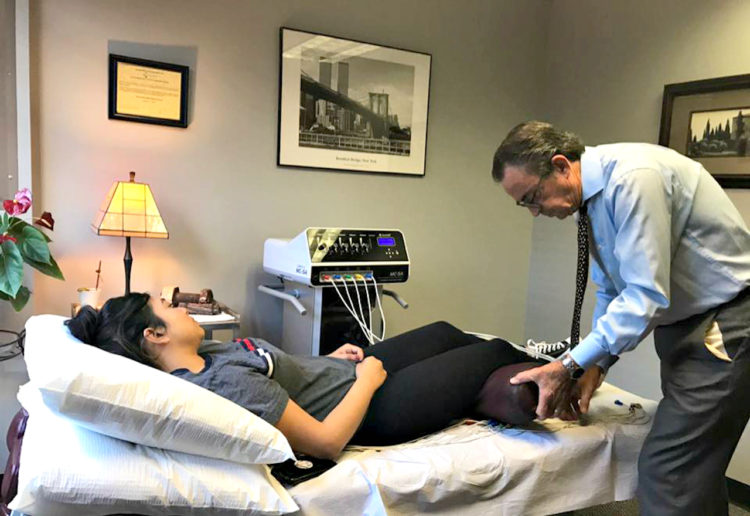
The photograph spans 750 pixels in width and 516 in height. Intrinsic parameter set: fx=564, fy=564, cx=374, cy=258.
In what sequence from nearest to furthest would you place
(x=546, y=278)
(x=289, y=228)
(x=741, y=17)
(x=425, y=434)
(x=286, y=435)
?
1. (x=286, y=435)
2. (x=425, y=434)
3. (x=741, y=17)
4. (x=289, y=228)
5. (x=546, y=278)

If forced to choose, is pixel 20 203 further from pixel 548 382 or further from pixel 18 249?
pixel 548 382

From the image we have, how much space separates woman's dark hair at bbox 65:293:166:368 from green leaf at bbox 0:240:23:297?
0.57m

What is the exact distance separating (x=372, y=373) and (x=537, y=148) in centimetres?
72

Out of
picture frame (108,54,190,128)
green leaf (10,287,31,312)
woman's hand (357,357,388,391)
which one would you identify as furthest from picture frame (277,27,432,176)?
woman's hand (357,357,388,391)

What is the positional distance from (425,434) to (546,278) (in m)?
1.90

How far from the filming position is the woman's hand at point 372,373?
4.89ft

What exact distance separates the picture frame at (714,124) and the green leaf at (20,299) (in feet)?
8.50

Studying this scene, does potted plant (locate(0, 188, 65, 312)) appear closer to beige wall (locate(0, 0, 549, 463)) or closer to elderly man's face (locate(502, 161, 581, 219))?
beige wall (locate(0, 0, 549, 463))

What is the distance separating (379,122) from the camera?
2.70 metres

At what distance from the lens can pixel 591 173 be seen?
1.36 m

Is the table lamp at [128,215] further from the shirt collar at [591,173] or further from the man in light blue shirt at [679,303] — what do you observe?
the shirt collar at [591,173]

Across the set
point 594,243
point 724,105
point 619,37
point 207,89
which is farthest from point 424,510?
point 619,37

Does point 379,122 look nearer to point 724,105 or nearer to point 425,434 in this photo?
A: point 724,105

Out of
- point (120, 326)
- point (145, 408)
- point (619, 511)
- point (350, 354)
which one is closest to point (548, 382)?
point (350, 354)
